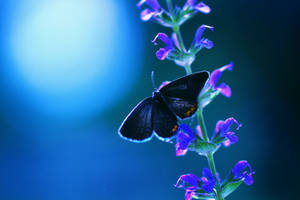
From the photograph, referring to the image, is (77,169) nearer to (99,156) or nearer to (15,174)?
(99,156)

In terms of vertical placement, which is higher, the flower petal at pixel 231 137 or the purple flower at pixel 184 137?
the purple flower at pixel 184 137

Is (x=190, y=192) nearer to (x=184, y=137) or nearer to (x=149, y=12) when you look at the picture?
(x=184, y=137)

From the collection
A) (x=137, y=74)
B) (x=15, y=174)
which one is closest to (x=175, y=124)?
(x=137, y=74)

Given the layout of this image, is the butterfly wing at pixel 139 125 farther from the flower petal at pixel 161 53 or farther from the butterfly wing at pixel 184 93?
the flower petal at pixel 161 53

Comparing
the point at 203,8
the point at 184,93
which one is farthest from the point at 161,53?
the point at 203,8

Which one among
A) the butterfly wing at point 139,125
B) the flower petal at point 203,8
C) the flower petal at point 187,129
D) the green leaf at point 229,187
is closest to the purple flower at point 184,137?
the flower petal at point 187,129

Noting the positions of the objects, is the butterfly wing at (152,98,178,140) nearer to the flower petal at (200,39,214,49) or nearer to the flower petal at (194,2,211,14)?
the flower petal at (200,39,214,49)
